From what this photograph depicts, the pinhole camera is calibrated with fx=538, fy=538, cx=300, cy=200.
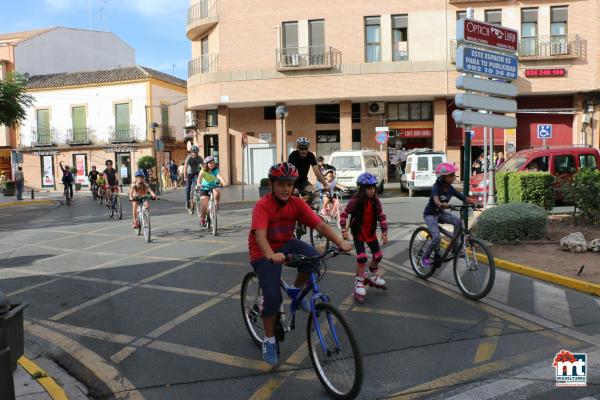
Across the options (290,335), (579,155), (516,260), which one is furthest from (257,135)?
(290,335)

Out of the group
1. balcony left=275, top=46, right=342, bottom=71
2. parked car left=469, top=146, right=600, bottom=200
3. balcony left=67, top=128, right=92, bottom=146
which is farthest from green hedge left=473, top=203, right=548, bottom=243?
balcony left=67, top=128, right=92, bottom=146

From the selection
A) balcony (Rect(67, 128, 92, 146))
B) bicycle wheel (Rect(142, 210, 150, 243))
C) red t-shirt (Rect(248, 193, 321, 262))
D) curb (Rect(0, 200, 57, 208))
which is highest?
balcony (Rect(67, 128, 92, 146))

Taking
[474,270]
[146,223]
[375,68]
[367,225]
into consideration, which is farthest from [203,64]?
[474,270]

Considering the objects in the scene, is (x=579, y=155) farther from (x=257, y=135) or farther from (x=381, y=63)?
(x=257, y=135)

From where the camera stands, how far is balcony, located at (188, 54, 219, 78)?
99.9 ft

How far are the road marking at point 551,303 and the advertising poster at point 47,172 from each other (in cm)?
4270

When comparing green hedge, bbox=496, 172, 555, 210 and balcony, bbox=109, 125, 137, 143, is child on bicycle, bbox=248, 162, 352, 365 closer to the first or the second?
green hedge, bbox=496, 172, 555, 210

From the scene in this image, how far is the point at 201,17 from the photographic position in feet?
102

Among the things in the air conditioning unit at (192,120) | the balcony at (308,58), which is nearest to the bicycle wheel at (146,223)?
the balcony at (308,58)

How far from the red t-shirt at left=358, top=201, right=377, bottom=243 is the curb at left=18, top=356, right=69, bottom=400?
3.58 metres

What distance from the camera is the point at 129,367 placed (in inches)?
175

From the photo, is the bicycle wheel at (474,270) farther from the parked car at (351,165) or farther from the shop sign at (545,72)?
the shop sign at (545,72)

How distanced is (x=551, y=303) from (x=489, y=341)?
65.3 inches

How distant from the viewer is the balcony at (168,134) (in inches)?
1634
